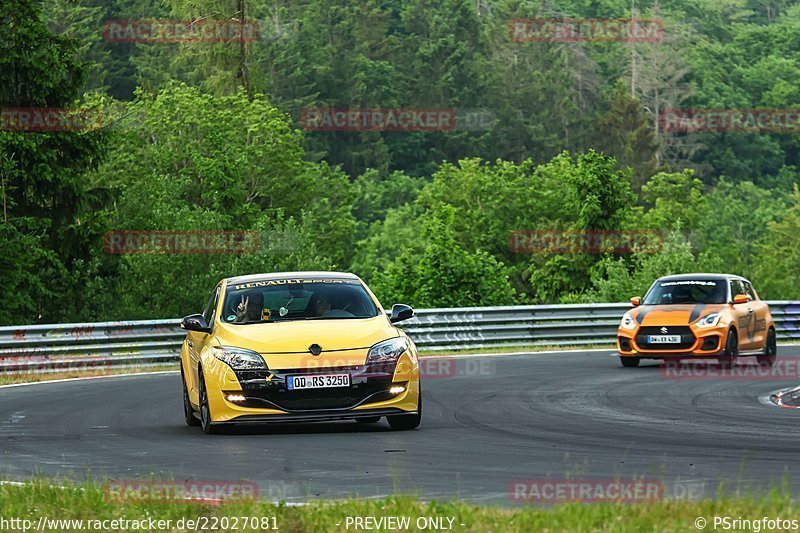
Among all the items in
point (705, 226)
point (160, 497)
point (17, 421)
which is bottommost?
point (705, 226)

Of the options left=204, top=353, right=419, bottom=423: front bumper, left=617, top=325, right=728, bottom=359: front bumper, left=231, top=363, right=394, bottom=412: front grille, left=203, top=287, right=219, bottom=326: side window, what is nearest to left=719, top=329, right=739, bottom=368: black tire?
left=617, top=325, right=728, bottom=359: front bumper

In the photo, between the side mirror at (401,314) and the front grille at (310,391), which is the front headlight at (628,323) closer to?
the side mirror at (401,314)

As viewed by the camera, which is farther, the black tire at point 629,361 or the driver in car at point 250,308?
the black tire at point 629,361

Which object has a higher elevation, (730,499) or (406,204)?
(730,499)

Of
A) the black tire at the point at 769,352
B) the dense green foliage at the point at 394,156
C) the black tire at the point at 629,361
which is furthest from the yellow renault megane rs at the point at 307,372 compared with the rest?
the dense green foliage at the point at 394,156

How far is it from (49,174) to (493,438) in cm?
3316

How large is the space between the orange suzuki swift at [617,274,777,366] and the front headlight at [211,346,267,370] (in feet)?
36.9

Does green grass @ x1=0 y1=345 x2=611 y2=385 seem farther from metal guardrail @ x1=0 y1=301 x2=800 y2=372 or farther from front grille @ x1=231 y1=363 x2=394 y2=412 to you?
front grille @ x1=231 y1=363 x2=394 y2=412

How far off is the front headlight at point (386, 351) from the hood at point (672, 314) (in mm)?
10514

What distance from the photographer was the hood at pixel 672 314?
24.6 meters

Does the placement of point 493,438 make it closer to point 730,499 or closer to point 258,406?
point 258,406

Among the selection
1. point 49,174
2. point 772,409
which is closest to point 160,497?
point 772,409

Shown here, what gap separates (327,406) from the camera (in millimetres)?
14492

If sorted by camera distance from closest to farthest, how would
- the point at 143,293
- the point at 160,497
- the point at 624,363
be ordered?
the point at 160,497
the point at 624,363
the point at 143,293
